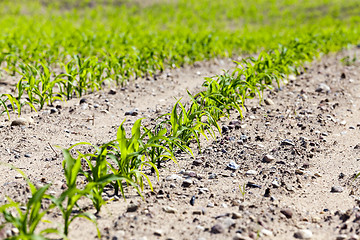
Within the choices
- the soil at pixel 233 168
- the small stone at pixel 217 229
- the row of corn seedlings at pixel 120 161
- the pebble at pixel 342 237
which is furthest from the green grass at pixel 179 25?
the pebble at pixel 342 237

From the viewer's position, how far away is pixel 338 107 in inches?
216

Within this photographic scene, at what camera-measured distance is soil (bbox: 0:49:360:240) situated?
2.69 m

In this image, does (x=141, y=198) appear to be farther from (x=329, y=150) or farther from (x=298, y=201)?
(x=329, y=150)

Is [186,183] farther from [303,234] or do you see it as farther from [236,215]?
[303,234]

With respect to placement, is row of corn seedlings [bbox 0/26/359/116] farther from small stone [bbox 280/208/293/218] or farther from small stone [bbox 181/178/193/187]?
small stone [bbox 280/208/293/218]

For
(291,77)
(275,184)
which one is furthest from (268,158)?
(291,77)

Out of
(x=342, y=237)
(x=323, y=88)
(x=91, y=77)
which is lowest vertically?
(x=342, y=237)

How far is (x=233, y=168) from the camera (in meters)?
3.56

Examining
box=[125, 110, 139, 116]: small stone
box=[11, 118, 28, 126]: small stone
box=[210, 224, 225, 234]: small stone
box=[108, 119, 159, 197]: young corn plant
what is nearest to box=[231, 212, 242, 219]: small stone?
box=[210, 224, 225, 234]: small stone

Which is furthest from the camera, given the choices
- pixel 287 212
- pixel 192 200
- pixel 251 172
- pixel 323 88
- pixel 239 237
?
pixel 323 88

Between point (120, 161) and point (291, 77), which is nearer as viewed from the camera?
point (120, 161)

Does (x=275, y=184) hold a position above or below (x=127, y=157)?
below

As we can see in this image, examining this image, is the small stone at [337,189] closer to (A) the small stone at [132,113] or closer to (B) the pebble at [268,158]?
(B) the pebble at [268,158]

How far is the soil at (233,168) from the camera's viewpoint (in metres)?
2.69
